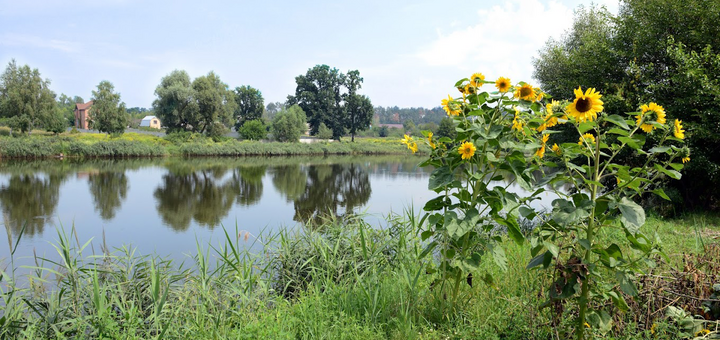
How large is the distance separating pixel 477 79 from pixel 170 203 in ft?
35.8

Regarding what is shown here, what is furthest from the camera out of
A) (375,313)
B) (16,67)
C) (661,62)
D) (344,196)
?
(16,67)

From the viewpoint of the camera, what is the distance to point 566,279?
185 cm

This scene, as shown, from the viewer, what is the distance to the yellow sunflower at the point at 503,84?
7.14 feet

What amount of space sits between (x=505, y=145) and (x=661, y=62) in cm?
823

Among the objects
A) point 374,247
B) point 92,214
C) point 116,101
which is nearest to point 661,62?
point 374,247

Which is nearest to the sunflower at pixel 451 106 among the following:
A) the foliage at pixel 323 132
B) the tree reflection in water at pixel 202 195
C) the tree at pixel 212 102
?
the tree reflection in water at pixel 202 195

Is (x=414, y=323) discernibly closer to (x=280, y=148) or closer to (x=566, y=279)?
(x=566, y=279)

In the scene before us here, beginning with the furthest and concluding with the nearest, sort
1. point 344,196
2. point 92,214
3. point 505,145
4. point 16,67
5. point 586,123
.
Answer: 1. point 16,67
2. point 344,196
3. point 92,214
4. point 505,145
5. point 586,123

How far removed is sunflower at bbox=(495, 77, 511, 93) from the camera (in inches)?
85.7

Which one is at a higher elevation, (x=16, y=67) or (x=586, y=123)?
(x=16, y=67)

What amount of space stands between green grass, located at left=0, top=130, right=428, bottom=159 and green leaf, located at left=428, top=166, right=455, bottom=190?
28503 millimetres

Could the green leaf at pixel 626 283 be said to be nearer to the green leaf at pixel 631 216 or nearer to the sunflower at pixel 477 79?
the green leaf at pixel 631 216

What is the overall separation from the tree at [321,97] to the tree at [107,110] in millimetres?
20042

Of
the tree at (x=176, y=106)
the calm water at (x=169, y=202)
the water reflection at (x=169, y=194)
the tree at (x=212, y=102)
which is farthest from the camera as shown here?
the tree at (x=212, y=102)
